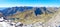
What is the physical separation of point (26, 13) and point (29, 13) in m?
0.05

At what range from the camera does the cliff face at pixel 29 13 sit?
1.42 metres

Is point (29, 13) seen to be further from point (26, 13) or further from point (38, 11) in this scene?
point (38, 11)

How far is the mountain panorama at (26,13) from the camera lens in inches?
56.2

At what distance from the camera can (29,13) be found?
1.44 metres

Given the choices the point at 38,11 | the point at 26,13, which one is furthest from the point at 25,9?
the point at 38,11

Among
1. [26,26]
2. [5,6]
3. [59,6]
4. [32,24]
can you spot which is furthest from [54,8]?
[5,6]

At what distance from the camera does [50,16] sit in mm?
1432

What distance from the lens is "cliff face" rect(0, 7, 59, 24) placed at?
1423 mm

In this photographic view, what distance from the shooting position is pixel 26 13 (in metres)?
1.44

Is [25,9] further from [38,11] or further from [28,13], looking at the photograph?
[38,11]

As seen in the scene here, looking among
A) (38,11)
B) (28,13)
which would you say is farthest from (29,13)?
(38,11)

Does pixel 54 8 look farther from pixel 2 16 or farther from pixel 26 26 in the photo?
pixel 2 16

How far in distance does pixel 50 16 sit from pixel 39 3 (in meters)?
0.29

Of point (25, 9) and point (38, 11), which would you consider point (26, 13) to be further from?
point (38, 11)
